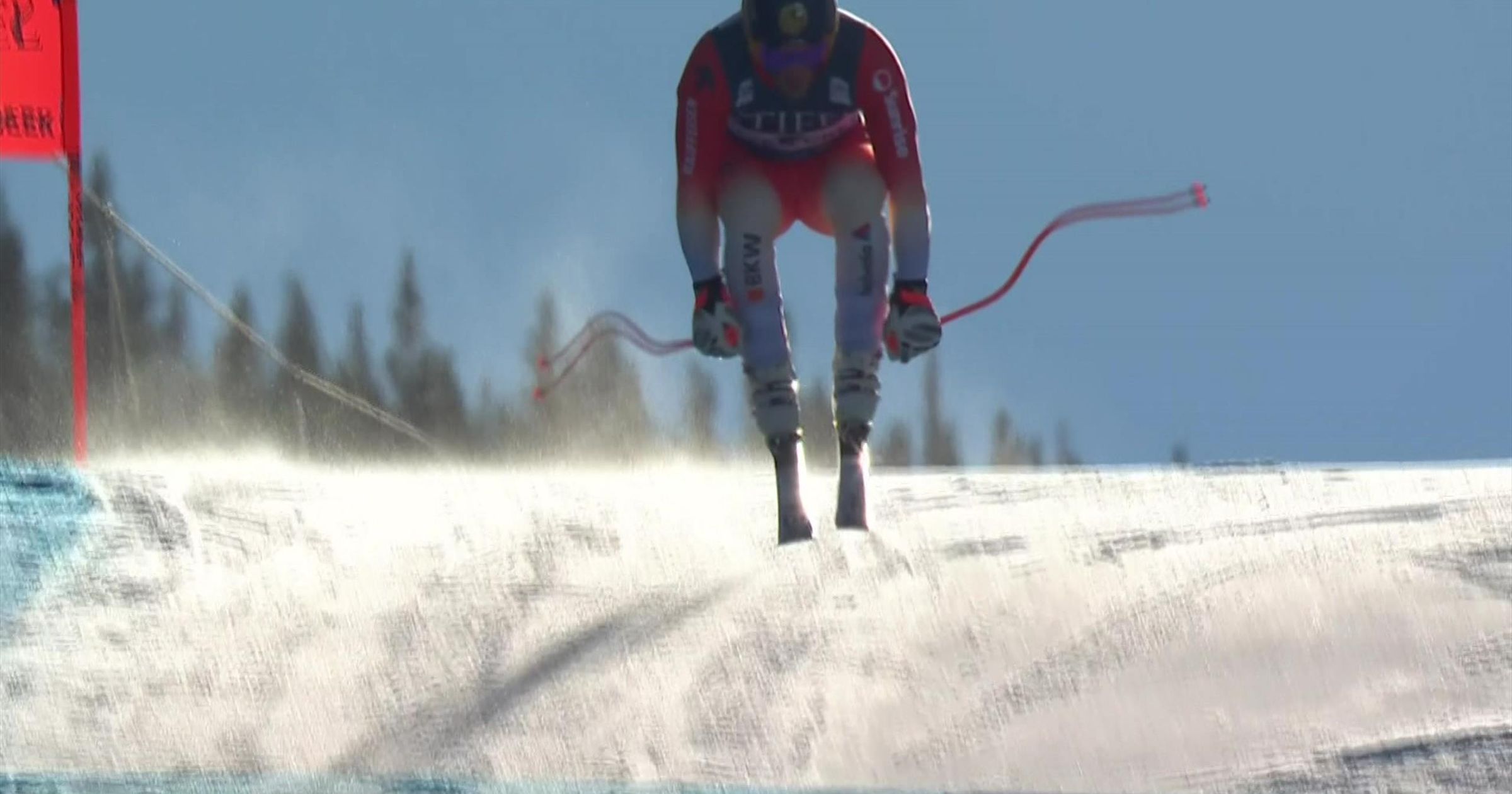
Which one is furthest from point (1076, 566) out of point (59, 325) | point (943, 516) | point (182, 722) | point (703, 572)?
point (59, 325)

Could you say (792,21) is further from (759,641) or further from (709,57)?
(759,641)

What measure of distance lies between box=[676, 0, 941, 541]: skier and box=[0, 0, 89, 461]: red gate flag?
A: 3458 mm

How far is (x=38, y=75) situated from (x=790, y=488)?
406cm

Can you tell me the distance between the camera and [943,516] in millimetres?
7539

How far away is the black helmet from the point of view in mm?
6578

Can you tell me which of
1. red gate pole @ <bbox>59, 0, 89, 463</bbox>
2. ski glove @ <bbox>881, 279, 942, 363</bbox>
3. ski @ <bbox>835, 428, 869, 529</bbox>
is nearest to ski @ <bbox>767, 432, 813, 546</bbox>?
ski @ <bbox>835, 428, 869, 529</bbox>

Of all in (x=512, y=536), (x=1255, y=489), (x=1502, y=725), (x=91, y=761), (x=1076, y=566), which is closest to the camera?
(x=1502, y=725)

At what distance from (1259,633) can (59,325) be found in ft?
19.4

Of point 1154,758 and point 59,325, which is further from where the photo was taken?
point 59,325

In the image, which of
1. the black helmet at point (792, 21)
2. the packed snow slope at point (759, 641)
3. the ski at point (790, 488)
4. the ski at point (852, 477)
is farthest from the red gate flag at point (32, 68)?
the ski at point (852, 477)

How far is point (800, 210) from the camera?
6781mm

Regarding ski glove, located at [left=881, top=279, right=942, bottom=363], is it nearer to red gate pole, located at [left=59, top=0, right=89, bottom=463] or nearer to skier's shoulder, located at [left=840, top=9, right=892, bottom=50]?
skier's shoulder, located at [left=840, top=9, right=892, bottom=50]

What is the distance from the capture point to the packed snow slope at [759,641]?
20.4 ft

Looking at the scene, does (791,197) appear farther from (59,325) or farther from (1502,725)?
(59,325)
